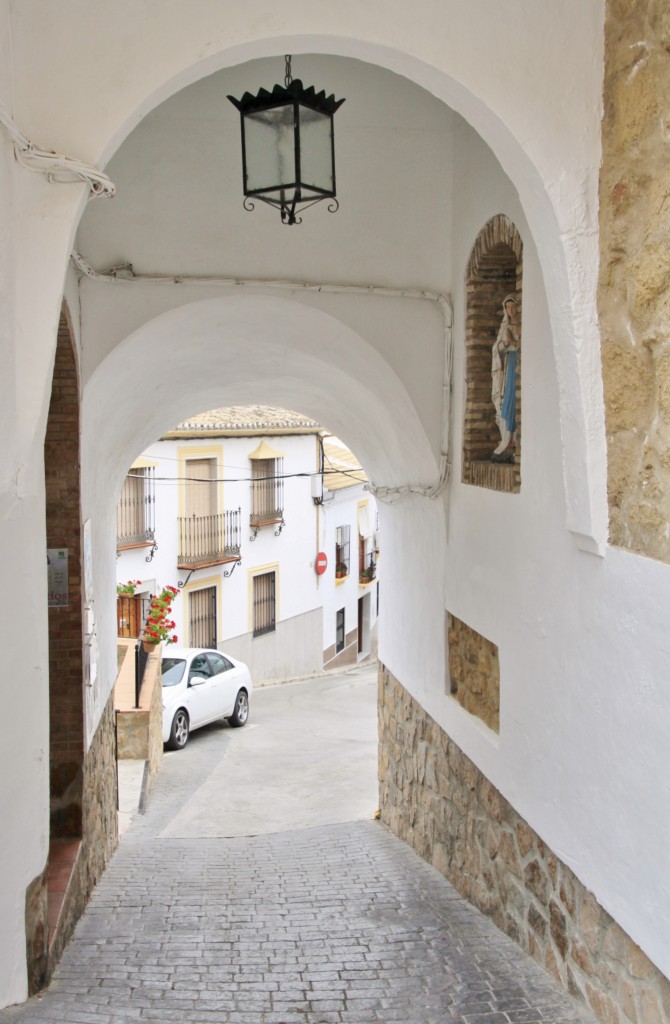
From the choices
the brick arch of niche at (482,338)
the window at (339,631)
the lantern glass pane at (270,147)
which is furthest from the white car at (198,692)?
the lantern glass pane at (270,147)

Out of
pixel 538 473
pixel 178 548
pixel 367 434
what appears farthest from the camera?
pixel 178 548

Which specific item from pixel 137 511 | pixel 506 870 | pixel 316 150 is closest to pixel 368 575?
pixel 137 511

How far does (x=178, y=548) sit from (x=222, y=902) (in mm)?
12002

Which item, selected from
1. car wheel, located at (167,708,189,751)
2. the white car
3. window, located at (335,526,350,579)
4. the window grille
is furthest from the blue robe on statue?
window, located at (335,526,350,579)

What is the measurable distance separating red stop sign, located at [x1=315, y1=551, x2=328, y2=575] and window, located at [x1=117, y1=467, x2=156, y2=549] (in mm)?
5015

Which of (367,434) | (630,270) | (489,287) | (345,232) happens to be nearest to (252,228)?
(345,232)

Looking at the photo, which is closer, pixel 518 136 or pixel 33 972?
pixel 518 136

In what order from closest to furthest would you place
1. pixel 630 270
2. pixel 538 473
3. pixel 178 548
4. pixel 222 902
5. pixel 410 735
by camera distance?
pixel 630 270
pixel 538 473
pixel 222 902
pixel 410 735
pixel 178 548

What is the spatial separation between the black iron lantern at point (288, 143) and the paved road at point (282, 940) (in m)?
3.37

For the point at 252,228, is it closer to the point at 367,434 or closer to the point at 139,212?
the point at 139,212

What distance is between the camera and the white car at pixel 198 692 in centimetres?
1220

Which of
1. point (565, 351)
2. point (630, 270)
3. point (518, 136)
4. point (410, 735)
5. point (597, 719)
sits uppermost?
point (518, 136)

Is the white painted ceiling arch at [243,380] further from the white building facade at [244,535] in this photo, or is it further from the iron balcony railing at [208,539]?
the iron balcony railing at [208,539]

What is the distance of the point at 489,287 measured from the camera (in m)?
5.57
